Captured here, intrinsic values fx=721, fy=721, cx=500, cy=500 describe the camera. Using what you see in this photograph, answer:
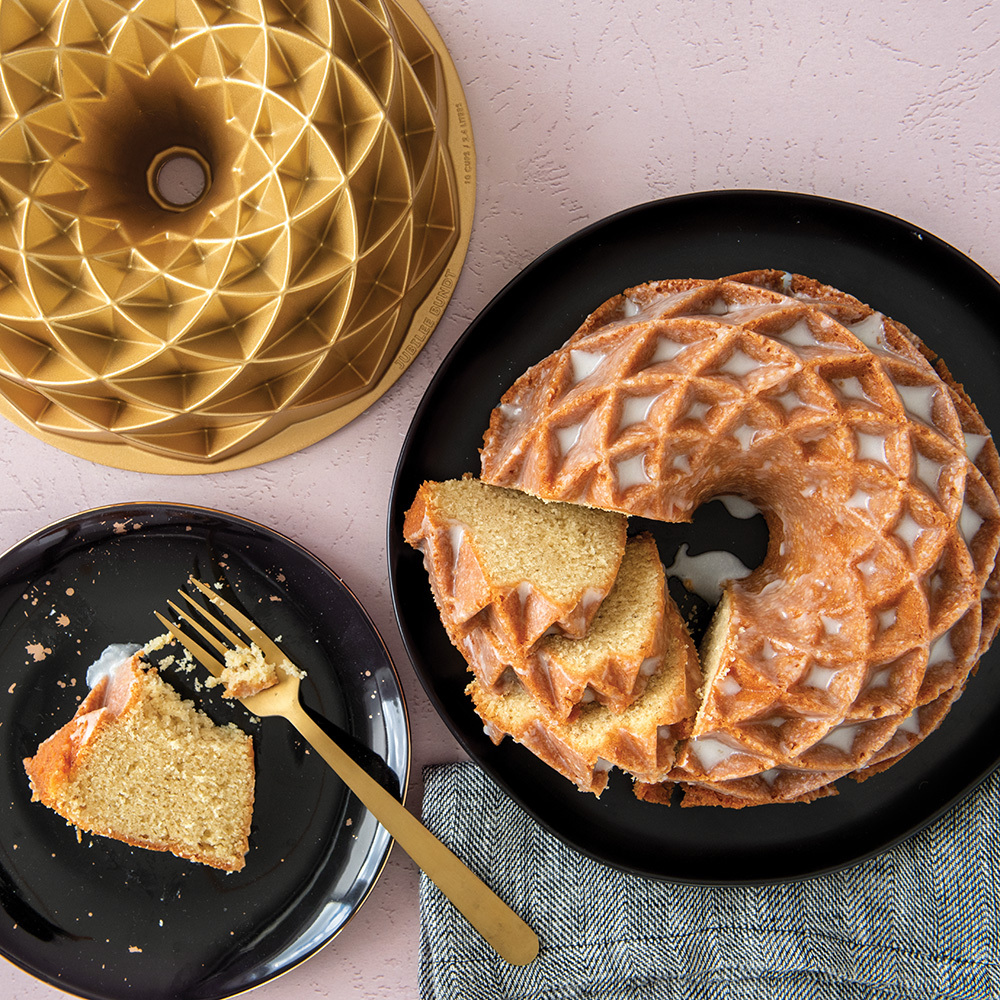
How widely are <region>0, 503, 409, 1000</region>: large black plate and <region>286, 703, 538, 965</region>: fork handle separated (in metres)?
0.08

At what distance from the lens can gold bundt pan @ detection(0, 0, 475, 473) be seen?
1.30 metres

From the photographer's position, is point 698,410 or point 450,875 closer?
point 698,410

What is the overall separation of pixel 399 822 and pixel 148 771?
0.66m

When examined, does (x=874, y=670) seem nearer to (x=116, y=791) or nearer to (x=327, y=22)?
(x=327, y=22)

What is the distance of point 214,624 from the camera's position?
6.15 ft

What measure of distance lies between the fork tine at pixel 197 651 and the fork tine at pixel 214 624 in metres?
0.03

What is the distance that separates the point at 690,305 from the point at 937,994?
177 cm

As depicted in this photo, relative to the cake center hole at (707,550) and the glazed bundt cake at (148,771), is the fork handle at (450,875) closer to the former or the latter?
the glazed bundt cake at (148,771)

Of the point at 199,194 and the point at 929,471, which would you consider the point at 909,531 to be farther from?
the point at 199,194

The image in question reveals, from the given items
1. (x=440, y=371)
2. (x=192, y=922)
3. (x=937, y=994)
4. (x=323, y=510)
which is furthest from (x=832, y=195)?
(x=192, y=922)

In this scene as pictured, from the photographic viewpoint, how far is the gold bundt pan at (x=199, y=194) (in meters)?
1.30

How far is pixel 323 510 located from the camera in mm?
1960

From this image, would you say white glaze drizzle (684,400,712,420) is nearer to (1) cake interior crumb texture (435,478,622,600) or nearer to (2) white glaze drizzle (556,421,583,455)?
(2) white glaze drizzle (556,421,583,455)

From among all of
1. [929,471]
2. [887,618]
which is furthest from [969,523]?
[887,618]
